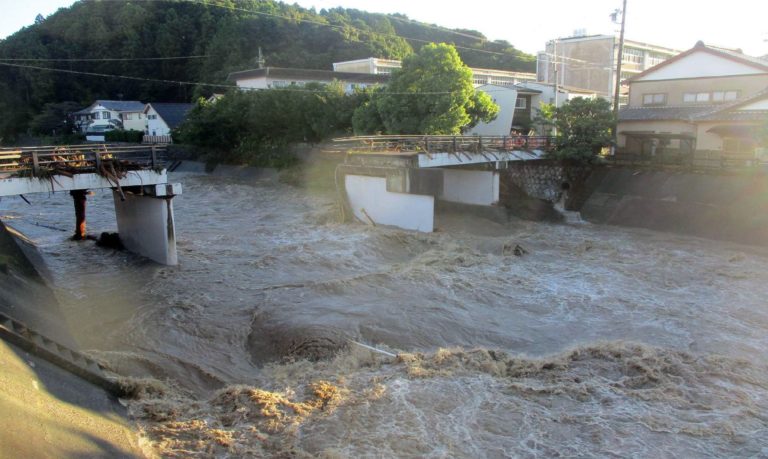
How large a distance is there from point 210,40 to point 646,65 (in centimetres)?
5129

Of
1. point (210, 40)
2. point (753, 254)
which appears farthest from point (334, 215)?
point (210, 40)

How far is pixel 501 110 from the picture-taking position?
37.6 metres

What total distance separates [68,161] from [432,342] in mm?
10911

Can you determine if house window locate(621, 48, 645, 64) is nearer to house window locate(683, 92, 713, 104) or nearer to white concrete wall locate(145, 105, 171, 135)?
house window locate(683, 92, 713, 104)

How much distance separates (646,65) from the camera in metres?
59.4

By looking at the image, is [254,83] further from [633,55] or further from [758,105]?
[758,105]

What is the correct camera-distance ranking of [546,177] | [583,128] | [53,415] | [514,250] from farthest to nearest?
[546,177], [583,128], [514,250], [53,415]

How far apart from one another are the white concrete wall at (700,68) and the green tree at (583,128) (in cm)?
606

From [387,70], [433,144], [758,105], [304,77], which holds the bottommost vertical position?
[433,144]

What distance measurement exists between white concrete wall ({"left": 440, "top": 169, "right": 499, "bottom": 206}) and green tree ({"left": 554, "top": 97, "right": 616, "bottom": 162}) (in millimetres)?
4242

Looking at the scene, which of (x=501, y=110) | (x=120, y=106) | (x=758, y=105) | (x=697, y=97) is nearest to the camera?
(x=758, y=105)

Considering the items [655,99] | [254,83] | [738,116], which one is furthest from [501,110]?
[254,83]

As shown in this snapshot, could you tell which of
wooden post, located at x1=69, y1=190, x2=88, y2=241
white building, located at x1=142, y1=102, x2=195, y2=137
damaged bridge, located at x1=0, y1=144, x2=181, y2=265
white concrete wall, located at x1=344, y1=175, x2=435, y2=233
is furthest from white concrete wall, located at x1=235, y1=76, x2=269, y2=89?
damaged bridge, located at x1=0, y1=144, x2=181, y2=265

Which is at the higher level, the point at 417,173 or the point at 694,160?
the point at 694,160
